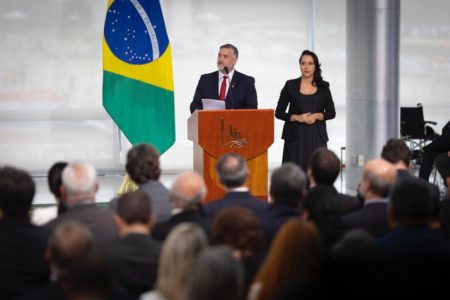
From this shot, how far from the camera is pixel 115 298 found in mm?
3240

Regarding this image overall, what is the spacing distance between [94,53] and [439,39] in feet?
17.3

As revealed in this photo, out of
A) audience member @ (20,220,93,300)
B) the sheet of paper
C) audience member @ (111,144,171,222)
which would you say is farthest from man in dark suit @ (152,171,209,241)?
the sheet of paper

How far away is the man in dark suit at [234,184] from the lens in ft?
16.2

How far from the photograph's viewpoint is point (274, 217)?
184 inches

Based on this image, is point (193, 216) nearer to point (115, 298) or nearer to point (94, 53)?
point (115, 298)

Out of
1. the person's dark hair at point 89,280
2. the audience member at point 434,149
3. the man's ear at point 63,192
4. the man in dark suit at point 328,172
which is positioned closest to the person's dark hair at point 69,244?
the person's dark hair at point 89,280

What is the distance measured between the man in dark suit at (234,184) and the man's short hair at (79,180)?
680 millimetres

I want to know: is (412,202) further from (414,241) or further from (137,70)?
(137,70)

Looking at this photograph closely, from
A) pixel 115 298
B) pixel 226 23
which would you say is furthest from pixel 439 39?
pixel 115 298

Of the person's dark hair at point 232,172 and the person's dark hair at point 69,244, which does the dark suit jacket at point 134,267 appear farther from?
the person's dark hair at point 232,172

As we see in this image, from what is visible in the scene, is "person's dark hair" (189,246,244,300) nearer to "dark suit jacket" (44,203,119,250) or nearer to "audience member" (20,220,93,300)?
"audience member" (20,220,93,300)

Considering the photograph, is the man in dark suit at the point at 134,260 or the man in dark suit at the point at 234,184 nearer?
the man in dark suit at the point at 134,260

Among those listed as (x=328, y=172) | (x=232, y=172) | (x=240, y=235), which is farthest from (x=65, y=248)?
(x=328, y=172)

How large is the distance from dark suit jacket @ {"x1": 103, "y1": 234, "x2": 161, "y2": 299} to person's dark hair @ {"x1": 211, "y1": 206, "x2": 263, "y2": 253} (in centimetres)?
33
